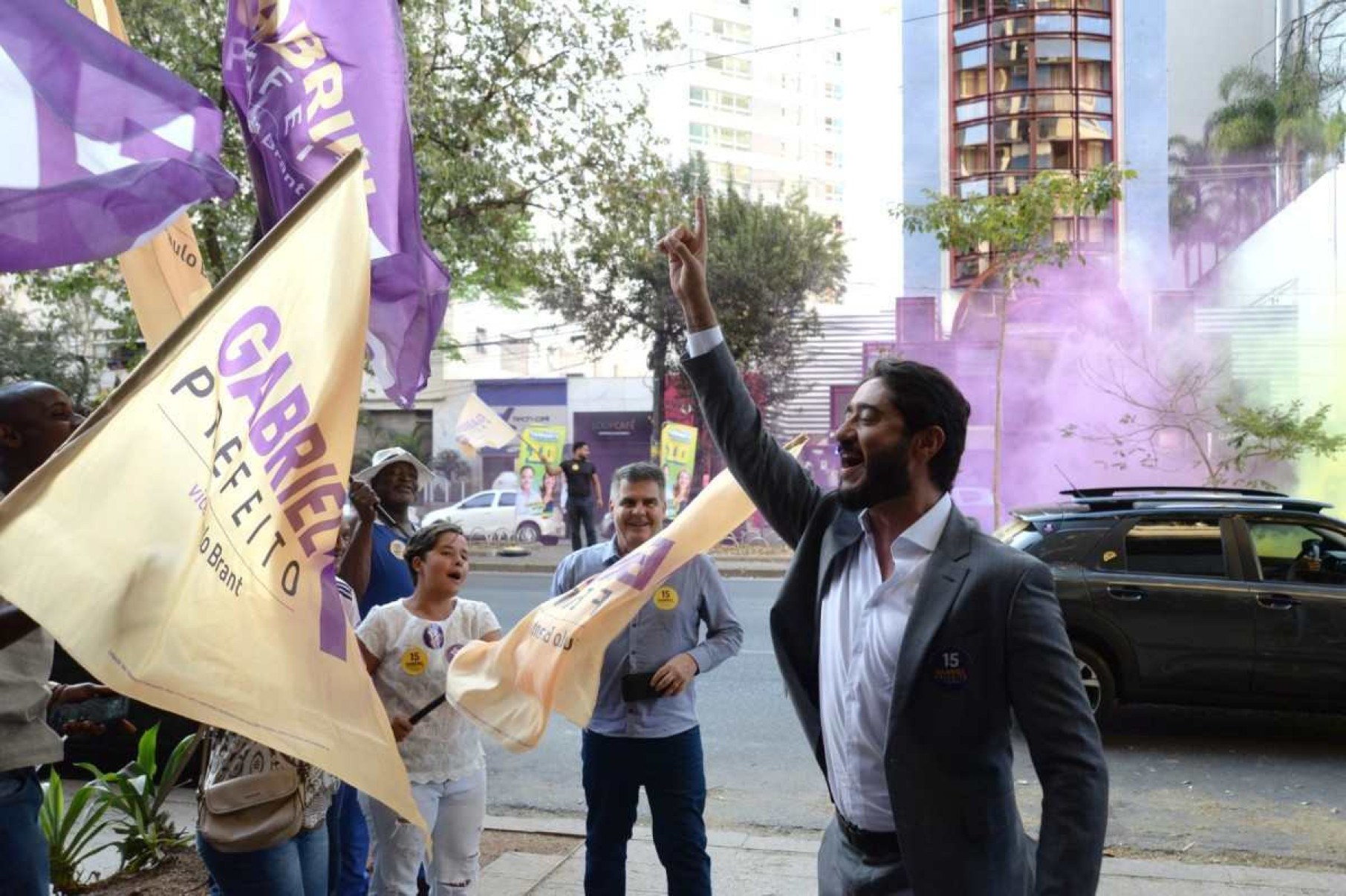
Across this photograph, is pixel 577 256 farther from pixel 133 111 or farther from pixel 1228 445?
pixel 1228 445

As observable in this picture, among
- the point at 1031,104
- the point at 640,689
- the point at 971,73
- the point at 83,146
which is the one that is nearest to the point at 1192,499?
the point at 640,689

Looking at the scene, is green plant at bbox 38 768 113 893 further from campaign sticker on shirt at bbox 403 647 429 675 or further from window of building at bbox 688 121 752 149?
window of building at bbox 688 121 752 149

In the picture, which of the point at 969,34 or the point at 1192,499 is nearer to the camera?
the point at 1192,499

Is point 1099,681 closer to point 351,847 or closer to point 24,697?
point 351,847

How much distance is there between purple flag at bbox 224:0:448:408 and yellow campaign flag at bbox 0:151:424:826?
1.56m

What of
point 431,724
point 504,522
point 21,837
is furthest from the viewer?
point 504,522

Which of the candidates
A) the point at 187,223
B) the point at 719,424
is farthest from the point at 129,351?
the point at 719,424

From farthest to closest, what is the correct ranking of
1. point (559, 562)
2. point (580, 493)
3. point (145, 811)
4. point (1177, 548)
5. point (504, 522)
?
point (504, 522) → point (580, 493) → point (559, 562) → point (1177, 548) → point (145, 811)

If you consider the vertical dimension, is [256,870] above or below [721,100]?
below

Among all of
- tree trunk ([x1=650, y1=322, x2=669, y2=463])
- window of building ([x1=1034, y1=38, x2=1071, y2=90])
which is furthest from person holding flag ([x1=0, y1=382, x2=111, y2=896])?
window of building ([x1=1034, y1=38, x2=1071, y2=90])

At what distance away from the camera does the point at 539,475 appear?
28828 millimetres

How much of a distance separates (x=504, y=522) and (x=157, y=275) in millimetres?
24695

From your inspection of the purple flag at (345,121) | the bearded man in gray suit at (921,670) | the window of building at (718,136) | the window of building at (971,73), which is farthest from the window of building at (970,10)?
the window of building at (718,136)

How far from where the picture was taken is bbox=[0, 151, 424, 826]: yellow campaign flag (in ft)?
6.34
